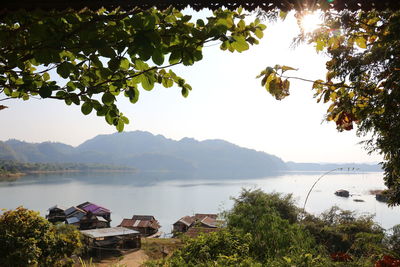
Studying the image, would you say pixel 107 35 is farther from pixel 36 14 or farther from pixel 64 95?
pixel 64 95

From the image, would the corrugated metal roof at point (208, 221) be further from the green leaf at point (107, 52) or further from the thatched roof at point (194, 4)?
the thatched roof at point (194, 4)

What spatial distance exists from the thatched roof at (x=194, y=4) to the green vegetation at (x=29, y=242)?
284 inches

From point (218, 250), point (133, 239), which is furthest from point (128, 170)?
point (218, 250)

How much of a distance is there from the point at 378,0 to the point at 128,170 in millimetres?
191550

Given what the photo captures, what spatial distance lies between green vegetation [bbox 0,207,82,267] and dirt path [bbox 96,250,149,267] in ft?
28.1

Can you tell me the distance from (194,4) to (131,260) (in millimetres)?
18121

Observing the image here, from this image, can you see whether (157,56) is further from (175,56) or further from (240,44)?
(240,44)

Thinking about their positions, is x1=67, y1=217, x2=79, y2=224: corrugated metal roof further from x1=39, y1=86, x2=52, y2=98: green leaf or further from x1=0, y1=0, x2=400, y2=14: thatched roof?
x1=0, y1=0, x2=400, y2=14: thatched roof

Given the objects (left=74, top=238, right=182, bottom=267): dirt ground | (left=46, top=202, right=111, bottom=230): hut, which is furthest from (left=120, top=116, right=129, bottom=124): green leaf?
(left=46, top=202, right=111, bottom=230): hut

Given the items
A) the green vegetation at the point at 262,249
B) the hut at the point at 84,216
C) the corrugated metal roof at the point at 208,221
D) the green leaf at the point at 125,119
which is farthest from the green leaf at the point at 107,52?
the hut at the point at 84,216

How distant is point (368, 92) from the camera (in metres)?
2.09

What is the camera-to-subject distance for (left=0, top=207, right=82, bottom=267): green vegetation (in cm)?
637

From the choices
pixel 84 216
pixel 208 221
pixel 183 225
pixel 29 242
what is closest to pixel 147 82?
pixel 29 242

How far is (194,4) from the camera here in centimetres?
95
